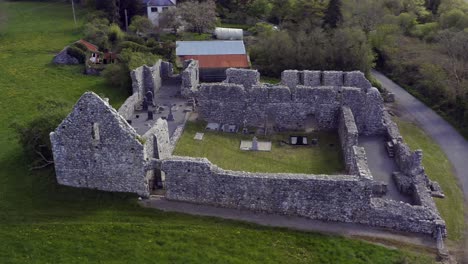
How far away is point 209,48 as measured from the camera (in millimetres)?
56750

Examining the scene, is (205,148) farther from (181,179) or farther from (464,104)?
(464,104)

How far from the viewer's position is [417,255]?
24.0 meters

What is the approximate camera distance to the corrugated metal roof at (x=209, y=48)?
55906mm

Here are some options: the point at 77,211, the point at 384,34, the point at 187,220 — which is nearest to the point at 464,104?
the point at 384,34

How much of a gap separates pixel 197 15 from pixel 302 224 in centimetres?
5206

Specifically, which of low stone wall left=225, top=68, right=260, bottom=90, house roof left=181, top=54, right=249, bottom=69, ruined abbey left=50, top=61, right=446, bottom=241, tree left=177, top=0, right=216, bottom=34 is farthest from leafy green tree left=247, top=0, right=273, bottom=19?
ruined abbey left=50, top=61, right=446, bottom=241

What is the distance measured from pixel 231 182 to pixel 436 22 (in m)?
46.4

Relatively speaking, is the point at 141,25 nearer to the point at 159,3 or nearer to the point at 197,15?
the point at 197,15

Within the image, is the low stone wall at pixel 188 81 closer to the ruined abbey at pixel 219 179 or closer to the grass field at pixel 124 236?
the ruined abbey at pixel 219 179

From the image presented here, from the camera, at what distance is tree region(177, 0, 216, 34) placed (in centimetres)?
7206

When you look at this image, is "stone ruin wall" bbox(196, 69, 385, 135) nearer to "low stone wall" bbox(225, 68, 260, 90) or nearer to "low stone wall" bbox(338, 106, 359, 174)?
"low stone wall" bbox(338, 106, 359, 174)

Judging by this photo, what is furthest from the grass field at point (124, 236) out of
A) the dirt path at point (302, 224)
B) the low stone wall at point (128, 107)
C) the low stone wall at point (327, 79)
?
the low stone wall at point (327, 79)

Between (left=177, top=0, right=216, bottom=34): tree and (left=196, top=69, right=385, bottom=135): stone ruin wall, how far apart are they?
36.1 m

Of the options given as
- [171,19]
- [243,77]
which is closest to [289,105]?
[243,77]
